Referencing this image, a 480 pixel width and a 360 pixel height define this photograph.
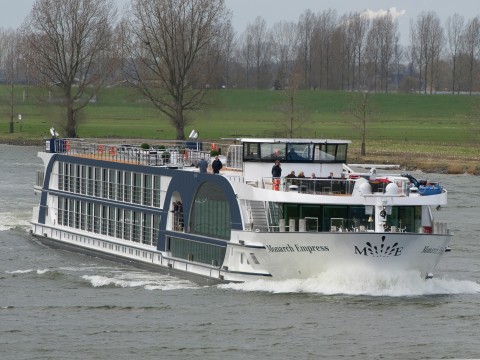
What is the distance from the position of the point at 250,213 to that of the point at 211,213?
2316 millimetres

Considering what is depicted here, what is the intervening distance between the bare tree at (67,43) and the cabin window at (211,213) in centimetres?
7416

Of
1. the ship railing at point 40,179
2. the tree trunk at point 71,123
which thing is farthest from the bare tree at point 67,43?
the ship railing at point 40,179

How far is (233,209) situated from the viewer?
156 ft

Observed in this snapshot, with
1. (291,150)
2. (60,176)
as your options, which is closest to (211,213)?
(291,150)

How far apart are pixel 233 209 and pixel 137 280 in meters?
5.10

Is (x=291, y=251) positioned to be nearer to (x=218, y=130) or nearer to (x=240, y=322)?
(x=240, y=322)

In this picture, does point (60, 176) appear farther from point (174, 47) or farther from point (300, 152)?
point (174, 47)

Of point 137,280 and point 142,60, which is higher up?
point 142,60

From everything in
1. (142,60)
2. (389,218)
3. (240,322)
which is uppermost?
(142,60)

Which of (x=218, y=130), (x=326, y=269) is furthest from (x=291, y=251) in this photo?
(x=218, y=130)

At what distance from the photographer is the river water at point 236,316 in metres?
39.8

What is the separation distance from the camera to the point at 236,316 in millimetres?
43469

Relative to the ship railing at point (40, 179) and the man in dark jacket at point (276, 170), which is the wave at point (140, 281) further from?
the ship railing at point (40, 179)

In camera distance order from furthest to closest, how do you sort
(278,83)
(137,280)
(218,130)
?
(278,83)
(218,130)
(137,280)
